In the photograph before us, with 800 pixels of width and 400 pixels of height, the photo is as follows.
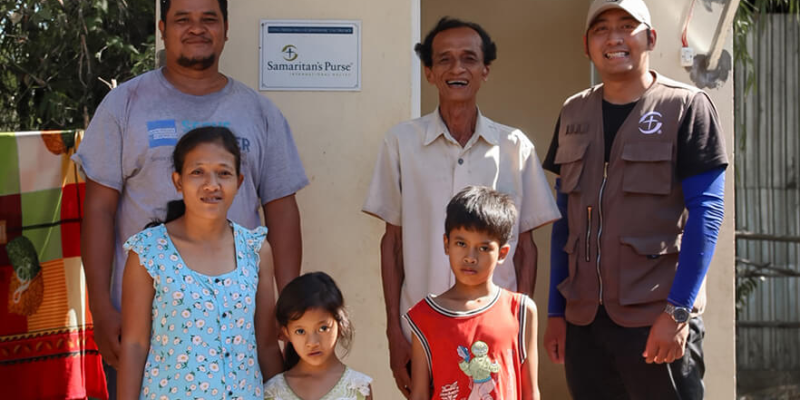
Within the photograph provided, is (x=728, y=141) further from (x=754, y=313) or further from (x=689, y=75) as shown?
(x=754, y=313)

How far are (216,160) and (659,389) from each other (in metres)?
1.85

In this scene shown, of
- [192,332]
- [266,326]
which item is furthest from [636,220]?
[192,332]

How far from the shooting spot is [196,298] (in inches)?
108

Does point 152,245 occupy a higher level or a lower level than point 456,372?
higher

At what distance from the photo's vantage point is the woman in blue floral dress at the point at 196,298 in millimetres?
2727

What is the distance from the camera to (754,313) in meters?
7.07

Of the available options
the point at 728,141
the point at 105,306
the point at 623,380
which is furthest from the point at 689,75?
the point at 105,306

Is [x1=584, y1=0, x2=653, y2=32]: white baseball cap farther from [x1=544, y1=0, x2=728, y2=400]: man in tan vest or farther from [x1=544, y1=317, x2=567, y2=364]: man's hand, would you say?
[x1=544, y1=317, x2=567, y2=364]: man's hand

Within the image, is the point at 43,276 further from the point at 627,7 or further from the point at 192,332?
the point at 627,7

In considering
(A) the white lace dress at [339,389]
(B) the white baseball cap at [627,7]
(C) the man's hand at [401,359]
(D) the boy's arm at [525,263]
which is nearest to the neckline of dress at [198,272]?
(A) the white lace dress at [339,389]

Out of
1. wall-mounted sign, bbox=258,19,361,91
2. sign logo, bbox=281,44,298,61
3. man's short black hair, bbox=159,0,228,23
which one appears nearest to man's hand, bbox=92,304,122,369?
man's short black hair, bbox=159,0,228,23

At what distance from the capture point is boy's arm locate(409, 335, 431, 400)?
9.71ft

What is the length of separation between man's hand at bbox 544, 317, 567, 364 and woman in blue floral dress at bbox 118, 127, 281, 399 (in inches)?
51.1

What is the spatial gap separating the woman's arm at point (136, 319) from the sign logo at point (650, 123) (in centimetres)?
192
